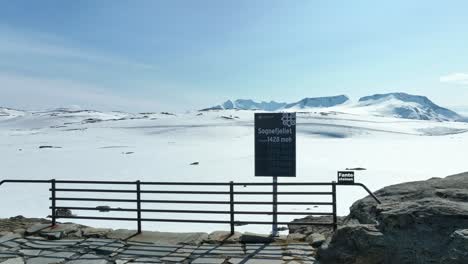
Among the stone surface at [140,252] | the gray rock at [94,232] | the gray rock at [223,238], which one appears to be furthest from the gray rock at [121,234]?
the gray rock at [223,238]

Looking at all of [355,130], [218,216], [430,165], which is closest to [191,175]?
[218,216]

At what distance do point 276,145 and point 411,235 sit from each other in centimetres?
474

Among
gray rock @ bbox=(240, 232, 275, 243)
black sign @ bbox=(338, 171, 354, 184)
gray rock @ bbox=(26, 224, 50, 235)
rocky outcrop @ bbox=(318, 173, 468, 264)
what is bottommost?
gray rock @ bbox=(26, 224, 50, 235)

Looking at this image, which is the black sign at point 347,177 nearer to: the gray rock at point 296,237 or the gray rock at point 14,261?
the gray rock at point 296,237

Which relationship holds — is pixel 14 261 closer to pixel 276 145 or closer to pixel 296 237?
pixel 296 237

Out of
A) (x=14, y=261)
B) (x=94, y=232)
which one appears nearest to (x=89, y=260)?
(x=14, y=261)

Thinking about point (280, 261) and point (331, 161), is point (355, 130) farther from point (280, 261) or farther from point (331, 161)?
point (280, 261)

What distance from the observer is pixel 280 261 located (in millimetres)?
7539

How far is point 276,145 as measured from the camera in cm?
1023

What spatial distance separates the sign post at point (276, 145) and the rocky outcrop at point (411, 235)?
3.46 metres

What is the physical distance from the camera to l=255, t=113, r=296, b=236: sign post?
1014 cm

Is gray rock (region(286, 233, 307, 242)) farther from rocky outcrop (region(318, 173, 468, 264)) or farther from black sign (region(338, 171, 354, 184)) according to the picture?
rocky outcrop (region(318, 173, 468, 264))

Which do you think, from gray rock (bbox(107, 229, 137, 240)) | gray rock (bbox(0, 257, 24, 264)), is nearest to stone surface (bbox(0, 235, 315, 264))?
gray rock (bbox(0, 257, 24, 264))

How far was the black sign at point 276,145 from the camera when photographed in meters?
10.1
